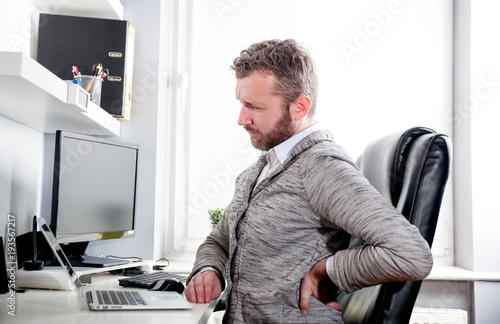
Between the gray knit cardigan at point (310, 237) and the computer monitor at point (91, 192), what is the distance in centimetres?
57

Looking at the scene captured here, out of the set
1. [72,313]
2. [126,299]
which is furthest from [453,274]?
[72,313]

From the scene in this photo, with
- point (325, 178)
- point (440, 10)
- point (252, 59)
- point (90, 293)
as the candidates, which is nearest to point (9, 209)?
point (90, 293)

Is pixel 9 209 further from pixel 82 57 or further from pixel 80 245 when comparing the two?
pixel 82 57

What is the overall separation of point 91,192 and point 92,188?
1 centimetres

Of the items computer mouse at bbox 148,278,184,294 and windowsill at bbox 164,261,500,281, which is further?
windowsill at bbox 164,261,500,281

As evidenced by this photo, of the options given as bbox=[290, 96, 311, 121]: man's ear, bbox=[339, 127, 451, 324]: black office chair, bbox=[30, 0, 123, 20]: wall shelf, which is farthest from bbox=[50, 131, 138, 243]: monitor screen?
bbox=[339, 127, 451, 324]: black office chair

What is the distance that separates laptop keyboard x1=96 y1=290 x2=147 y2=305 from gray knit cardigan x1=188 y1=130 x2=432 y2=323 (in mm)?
216

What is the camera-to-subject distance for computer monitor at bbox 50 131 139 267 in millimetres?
1432

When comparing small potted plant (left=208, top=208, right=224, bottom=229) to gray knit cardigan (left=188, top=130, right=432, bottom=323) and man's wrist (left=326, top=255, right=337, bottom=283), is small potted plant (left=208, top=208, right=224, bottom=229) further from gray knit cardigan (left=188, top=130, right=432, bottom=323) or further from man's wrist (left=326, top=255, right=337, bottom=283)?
man's wrist (left=326, top=255, right=337, bottom=283)

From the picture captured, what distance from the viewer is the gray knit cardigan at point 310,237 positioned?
0.95 meters

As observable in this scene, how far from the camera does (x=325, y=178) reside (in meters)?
1.06

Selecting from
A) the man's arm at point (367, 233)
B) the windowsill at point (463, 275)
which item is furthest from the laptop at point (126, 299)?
the windowsill at point (463, 275)

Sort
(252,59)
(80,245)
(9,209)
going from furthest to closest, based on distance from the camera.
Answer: (80,245) → (9,209) → (252,59)

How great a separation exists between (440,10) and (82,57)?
166 centimetres
